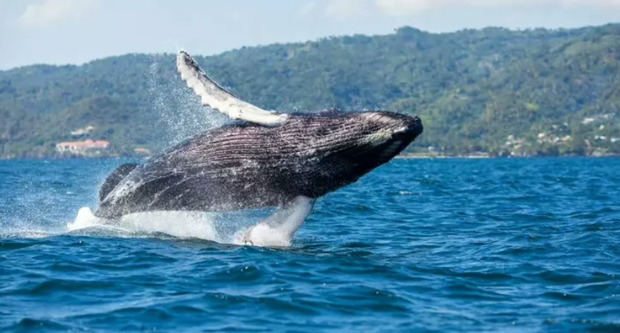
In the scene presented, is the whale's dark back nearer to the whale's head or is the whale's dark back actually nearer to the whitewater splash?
the whale's head

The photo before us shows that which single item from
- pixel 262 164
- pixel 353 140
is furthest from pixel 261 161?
pixel 353 140

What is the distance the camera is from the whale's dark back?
458 inches

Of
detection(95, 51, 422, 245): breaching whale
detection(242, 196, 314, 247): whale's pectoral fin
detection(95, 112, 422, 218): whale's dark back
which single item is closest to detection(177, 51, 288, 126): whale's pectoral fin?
detection(95, 51, 422, 245): breaching whale

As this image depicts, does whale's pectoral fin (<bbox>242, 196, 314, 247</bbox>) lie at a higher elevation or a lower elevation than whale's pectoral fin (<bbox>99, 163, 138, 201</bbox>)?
lower

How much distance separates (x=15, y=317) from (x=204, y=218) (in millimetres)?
5219

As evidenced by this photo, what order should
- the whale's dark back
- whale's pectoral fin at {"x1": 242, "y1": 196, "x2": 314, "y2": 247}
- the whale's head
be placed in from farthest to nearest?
whale's pectoral fin at {"x1": 242, "y1": 196, "x2": 314, "y2": 247}, the whale's dark back, the whale's head

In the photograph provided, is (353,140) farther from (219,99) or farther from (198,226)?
(198,226)

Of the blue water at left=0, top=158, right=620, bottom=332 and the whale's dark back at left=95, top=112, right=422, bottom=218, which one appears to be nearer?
the blue water at left=0, top=158, right=620, bottom=332

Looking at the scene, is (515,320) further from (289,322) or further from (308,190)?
(308,190)

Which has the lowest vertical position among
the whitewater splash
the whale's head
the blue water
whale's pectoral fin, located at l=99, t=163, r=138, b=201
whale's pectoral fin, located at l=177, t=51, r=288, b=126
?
the blue water

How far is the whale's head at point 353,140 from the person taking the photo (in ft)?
37.6

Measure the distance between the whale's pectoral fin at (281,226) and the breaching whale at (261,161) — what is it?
13mm

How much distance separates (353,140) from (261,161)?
49.3 inches

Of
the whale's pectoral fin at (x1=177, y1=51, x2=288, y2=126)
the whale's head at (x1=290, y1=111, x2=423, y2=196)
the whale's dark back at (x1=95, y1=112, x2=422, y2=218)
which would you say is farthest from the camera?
the whale's pectoral fin at (x1=177, y1=51, x2=288, y2=126)
